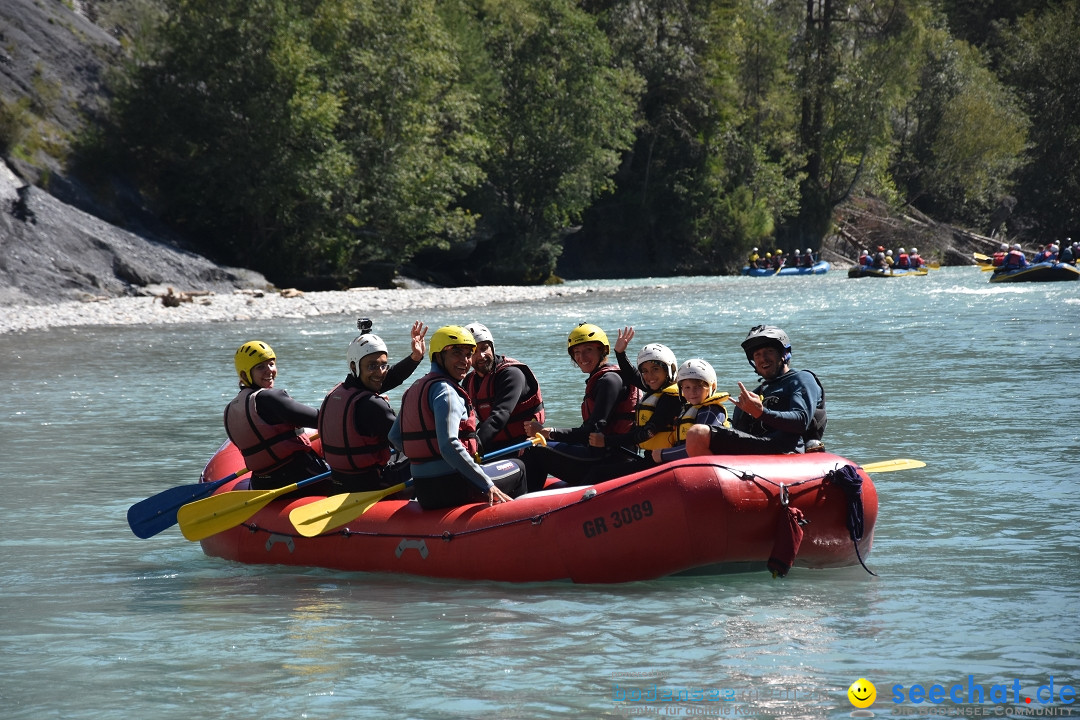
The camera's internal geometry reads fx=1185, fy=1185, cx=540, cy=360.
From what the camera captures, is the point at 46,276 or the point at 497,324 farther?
the point at 46,276

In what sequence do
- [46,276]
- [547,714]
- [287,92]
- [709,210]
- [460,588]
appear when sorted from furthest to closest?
[709,210] < [287,92] < [46,276] < [460,588] < [547,714]

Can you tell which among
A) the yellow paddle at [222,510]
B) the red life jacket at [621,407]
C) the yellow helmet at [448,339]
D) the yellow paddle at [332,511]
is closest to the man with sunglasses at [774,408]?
the red life jacket at [621,407]

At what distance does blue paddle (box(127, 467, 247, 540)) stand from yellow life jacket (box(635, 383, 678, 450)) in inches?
104

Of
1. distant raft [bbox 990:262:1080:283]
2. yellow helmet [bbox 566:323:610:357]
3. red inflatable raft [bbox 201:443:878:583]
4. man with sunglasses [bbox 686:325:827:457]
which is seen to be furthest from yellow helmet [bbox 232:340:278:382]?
distant raft [bbox 990:262:1080:283]

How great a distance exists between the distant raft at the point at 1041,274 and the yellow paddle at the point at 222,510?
29.6 m

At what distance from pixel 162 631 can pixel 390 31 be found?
99.5 ft

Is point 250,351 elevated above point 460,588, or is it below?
above

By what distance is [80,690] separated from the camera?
4.44m

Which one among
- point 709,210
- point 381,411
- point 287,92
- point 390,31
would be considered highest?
point 390,31

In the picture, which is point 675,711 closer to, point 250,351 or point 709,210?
point 250,351

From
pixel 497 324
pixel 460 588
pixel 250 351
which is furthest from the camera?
pixel 497 324

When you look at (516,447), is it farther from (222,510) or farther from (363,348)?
(222,510)

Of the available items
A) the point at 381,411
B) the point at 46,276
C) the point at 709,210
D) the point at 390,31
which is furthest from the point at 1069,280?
the point at 381,411

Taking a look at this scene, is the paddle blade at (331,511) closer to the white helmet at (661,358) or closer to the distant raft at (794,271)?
the white helmet at (661,358)
